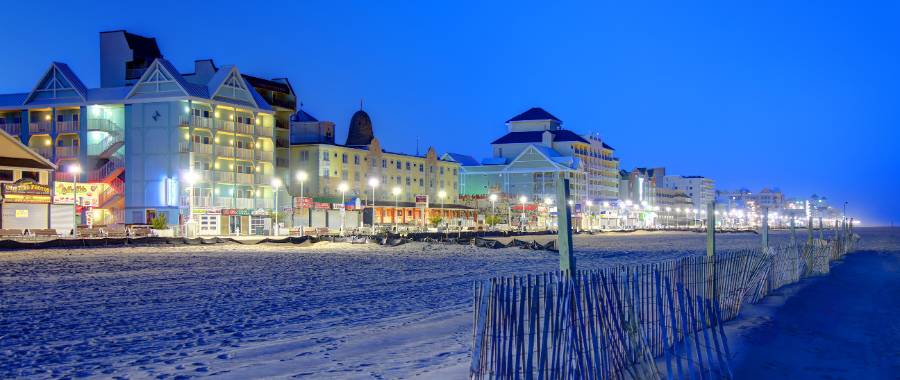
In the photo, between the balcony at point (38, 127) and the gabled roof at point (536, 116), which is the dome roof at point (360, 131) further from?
the gabled roof at point (536, 116)

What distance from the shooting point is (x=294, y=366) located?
368 inches

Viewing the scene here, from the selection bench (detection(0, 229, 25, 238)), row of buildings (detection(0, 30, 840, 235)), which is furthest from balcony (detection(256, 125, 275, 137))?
bench (detection(0, 229, 25, 238))

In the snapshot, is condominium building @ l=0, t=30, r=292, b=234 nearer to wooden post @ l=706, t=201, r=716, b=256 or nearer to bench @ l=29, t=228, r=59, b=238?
bench @ l=29, t=228, r=59, b=238

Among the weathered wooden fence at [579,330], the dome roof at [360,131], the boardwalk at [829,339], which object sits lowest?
the boardwalk at [829,339]

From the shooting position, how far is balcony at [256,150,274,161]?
213 feet

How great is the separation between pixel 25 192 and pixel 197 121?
21.1 metres

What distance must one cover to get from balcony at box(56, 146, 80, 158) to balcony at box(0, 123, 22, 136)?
405 cm

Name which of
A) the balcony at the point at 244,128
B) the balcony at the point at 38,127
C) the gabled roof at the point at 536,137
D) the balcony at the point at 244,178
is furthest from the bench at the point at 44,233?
the gabled roof at the point at 536,137

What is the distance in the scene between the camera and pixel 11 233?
120ft

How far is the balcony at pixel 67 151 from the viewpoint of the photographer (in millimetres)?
Result: 60850

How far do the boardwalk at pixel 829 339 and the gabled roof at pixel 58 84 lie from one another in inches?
2251

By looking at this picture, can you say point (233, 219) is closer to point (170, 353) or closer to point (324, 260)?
point (324, 260)

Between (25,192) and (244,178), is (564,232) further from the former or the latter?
(244,178)

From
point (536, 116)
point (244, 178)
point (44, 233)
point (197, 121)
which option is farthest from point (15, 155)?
point (536, 116)
